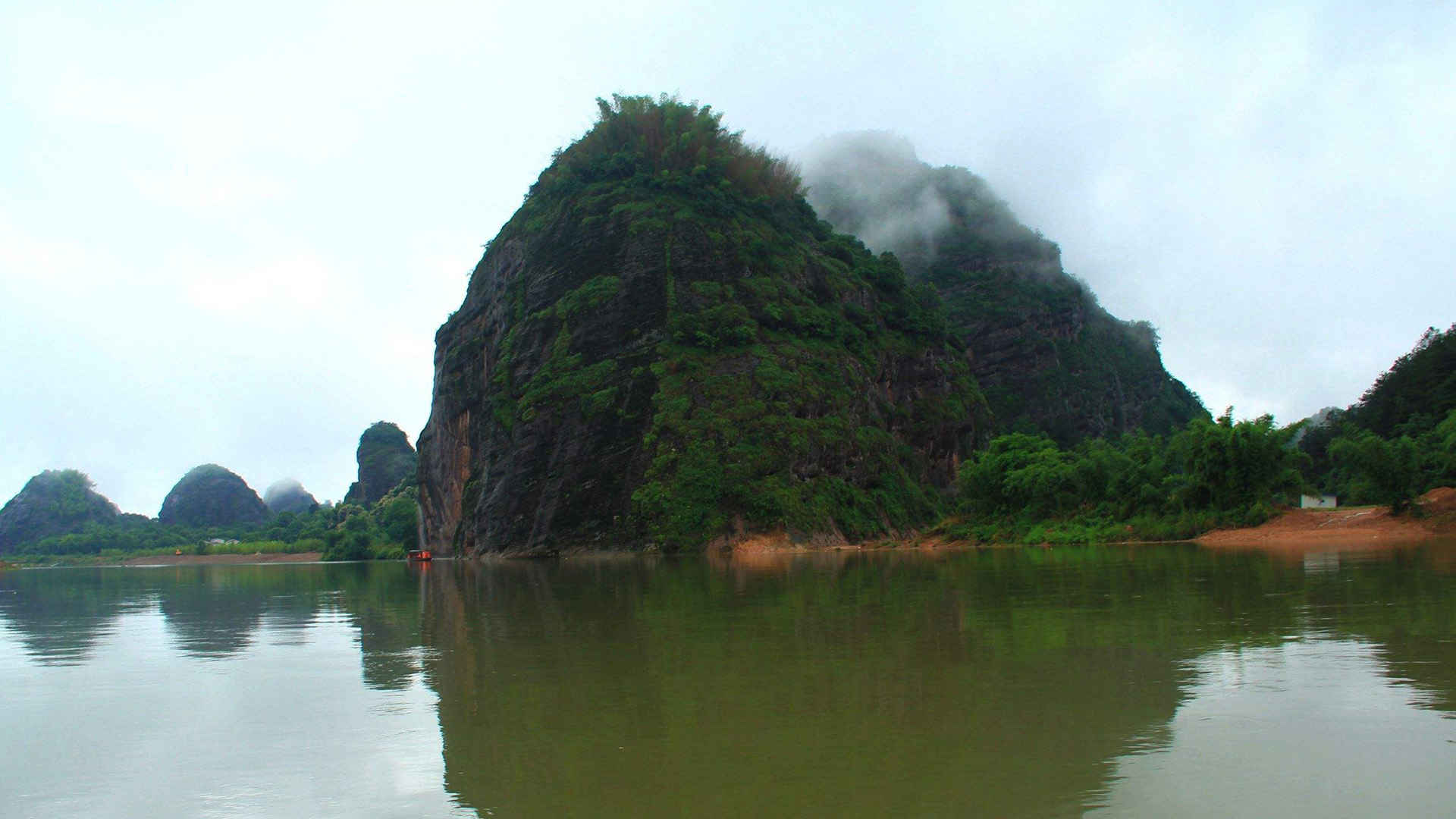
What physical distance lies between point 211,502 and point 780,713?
583 ft

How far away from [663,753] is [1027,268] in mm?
104196

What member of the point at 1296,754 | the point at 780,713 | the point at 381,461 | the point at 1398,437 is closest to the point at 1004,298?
the point at 1398,437

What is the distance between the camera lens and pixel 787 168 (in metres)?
69.4

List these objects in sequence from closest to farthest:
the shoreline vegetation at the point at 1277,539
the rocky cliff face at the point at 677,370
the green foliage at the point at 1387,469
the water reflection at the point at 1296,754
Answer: the water reflection at the point at 1296,754 < the shoreline vegetation at the point at 1277,539 < the green foliage at the point at 1387,469 < the rocky cliff face at the point at 677,370

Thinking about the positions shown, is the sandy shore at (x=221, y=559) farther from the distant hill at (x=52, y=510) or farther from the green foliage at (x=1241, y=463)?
the green foliage at (x=1241, y=463)

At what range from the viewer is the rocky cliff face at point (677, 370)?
1768 inches

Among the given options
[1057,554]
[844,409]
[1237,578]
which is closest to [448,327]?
[844,409]

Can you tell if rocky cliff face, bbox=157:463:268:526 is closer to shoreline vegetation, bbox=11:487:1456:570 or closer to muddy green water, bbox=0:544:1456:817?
shoreline vegetation, bbox=11:487:1456:570

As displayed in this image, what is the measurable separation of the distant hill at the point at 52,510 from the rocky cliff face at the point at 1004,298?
119632 millimetres

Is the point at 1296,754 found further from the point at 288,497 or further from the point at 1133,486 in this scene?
the point at 288,497

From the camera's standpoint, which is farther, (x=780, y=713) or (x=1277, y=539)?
(x=1277, y=539)

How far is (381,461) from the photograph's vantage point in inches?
5276

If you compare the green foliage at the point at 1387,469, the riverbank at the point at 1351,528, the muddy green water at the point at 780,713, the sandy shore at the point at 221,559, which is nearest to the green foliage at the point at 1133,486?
the riverbank at the point at 1351,528

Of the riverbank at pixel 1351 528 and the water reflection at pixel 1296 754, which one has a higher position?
the water reflection at pixel 1296 754
